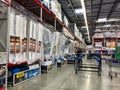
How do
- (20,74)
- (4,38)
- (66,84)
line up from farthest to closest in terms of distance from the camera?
(66,84)
(20,74)
(4,38)

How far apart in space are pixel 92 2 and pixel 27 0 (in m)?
7.04

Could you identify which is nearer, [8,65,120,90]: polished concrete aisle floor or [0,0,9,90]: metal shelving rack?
[0,0,9,90]: metal shelving rack

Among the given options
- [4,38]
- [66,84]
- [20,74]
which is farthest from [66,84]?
[4,38]

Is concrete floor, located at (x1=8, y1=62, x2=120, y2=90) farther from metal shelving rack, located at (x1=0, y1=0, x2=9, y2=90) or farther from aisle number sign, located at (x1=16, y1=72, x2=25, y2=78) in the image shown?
metal shelving rack, located at (x1=0, y1=0, x2=9, y2=90)

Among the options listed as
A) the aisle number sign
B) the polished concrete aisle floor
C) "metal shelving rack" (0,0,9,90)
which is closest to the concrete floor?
the polished concrete aisle floor

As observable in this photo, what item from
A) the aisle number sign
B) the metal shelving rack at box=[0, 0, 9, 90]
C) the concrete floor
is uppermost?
the metal shelving rack at box=[0, 0, 9, 90]

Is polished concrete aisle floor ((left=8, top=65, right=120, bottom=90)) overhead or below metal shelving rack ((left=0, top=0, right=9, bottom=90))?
below

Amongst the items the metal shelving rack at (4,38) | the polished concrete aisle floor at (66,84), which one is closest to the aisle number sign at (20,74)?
the polished concrete aisle floor at (66,84)

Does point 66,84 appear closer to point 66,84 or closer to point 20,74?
point 66,84

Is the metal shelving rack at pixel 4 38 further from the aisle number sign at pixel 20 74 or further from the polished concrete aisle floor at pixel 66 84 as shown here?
the aisle number sign at pixel 20 74

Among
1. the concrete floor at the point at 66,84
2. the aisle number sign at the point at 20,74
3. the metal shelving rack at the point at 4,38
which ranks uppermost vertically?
the metal shelving rack at the point at 4,38

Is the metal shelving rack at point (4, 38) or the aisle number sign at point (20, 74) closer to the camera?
the metal shelving rack at point (4, 38)

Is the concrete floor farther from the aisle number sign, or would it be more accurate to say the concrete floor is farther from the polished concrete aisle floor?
the aisle number sign

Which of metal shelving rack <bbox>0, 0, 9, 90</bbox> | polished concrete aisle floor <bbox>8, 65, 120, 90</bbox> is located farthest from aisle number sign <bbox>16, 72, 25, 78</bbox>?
metal shelving rack <bbox>0, 0, 9, 90</bbox>
